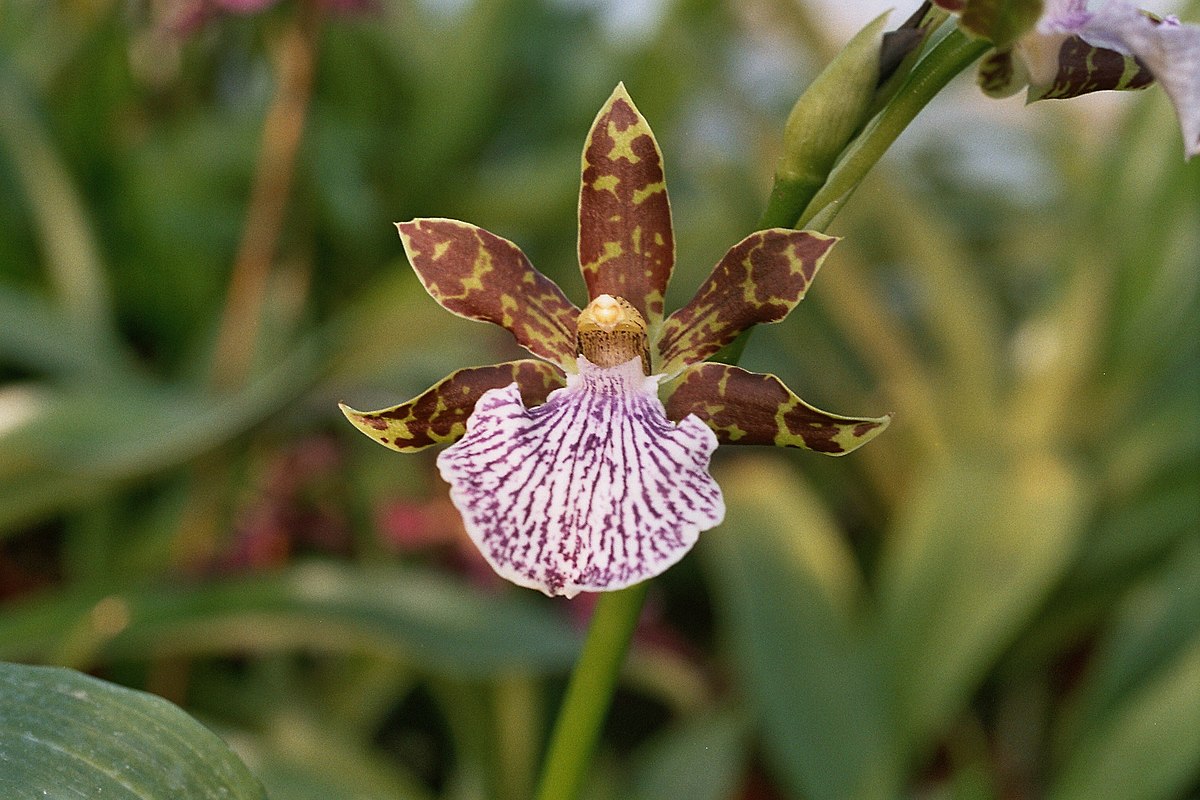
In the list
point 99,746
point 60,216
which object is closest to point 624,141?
point 99,746

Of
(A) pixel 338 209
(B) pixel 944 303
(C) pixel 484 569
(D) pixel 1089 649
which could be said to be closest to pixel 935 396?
(B) pixel 944 303

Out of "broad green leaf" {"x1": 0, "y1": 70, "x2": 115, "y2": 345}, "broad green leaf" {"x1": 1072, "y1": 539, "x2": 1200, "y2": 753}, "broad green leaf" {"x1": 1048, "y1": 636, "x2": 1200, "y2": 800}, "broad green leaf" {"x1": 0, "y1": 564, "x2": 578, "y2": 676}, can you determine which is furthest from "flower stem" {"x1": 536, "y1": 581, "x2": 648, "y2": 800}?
"broad green leaf" {"x1": 0, "y1": 70, "x2": 115, "y2": 345}

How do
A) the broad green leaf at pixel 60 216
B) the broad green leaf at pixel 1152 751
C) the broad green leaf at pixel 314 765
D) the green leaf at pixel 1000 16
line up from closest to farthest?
1. the green leaf at pixel 1000 16
2. the broad green leaf at pixel 314 765
3. the broad green leaf at pixel 1152 751
4. the broad green leaf at pixel 60 216

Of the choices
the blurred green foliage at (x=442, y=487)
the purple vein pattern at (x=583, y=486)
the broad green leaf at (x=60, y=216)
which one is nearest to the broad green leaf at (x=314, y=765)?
the blurred green foliage at (x=442, y=487)

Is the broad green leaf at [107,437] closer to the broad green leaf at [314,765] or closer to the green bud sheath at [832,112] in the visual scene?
the broad green leaf at [314,765]

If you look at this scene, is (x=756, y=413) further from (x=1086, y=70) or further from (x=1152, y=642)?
(x=1152, y=642)

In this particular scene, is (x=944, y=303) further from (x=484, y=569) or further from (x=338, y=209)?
(x=338, y=209)

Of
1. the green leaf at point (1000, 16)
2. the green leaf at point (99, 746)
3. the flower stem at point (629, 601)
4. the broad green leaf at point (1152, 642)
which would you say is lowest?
the broad green leaf at point (1152, 642)
